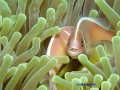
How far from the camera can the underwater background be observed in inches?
32.4

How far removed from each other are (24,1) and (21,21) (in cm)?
17

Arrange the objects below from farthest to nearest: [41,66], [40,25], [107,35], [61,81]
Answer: [107,35]
[40,25]
[41,66]
[61,81]

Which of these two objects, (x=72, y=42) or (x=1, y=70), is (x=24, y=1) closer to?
(x=72, y=42)

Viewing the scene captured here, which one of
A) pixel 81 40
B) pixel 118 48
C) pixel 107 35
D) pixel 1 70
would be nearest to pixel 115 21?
pixel 107 35

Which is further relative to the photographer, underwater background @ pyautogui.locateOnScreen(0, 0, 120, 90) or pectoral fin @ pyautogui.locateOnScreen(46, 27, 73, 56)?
pectoral fin @ pyautogui.locateOnScreen(46, 27, 73, 56)

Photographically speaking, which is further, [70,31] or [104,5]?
[70,31]

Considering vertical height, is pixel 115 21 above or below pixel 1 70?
above

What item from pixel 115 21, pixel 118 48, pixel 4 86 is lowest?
pixel 4 86

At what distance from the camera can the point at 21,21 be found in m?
1.10

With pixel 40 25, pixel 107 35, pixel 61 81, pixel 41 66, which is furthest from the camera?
pixel 107 35

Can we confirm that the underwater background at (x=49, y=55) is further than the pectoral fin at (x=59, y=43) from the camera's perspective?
No

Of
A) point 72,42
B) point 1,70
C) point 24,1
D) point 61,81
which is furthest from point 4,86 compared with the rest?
point 24,1

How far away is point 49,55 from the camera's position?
108cm

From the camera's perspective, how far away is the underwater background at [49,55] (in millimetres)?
822
